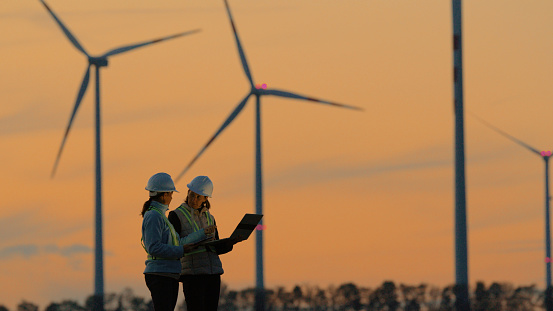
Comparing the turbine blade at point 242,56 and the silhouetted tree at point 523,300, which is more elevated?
the turbine blade at point 242,56

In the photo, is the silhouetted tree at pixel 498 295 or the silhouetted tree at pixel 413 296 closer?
the silhouetted tree at pixel 498 295

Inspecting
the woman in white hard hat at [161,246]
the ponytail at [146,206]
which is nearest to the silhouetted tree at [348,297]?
the woman in white hard hat at [161,246]

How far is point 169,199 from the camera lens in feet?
59.4

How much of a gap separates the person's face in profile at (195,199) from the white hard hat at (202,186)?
5.2 inches

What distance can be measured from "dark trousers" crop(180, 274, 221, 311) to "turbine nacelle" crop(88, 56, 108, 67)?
47.4 m

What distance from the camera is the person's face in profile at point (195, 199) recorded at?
1898cm

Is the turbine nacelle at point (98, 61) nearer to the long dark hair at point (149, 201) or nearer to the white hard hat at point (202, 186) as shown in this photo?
the white hard hat at point (202, 186)

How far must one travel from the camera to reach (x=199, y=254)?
19062 mm

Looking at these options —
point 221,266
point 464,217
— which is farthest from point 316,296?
point 221,266

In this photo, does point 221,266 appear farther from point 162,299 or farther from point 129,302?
point 129,302

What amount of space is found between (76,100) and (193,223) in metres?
45.3

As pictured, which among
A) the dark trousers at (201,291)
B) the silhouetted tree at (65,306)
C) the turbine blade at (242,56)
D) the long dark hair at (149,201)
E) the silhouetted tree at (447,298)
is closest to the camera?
the long dark hair at (149,201)

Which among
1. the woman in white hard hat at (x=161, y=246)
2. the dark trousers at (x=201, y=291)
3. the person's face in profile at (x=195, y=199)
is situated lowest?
the dark trousers at (x=201, y=291)

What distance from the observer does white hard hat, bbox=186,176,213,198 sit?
739 inches
